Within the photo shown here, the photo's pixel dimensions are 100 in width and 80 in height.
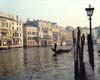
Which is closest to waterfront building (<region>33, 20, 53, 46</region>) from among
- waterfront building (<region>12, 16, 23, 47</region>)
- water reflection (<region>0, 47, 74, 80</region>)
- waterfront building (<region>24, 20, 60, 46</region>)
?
waterfront building (<region>24, 20, 60, 46</region>)

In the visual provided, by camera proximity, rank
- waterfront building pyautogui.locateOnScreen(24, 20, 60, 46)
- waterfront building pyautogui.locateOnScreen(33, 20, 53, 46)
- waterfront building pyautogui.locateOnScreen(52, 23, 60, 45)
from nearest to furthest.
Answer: waterfront building pyautogui.locateOnScreen(24, 20, 60, 46)
waterfront building pyautogui.locateOnScreen(33, 20, 53, 46)
waterfront building pyautogui.locateOnScreen(52, 23, 60, 45)

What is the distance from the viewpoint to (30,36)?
314 ft

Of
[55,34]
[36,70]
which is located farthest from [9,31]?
[36,70]

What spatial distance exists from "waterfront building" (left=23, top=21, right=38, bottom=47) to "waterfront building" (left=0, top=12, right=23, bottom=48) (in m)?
6.17

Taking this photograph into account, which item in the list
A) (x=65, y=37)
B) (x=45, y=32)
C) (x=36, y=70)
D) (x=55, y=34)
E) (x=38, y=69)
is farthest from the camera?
(x=65, y=37)

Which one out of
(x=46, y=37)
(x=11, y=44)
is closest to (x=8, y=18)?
(x=11, y=44)

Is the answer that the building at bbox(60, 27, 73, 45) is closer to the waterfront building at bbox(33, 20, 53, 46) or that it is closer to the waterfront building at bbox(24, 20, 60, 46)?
the waterfront building at bbox(24, 20, 60, 46)

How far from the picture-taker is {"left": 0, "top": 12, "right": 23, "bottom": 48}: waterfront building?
74731mm

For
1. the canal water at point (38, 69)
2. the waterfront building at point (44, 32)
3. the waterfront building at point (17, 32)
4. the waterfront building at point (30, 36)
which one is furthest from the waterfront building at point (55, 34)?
the canal water at point (38, 69)

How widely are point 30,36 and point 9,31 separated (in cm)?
1756

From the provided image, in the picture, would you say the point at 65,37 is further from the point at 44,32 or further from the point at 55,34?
the point at 44,32

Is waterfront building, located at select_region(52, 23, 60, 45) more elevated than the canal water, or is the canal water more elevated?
waterfront building, located at select_region(52, 23, 60, 45)

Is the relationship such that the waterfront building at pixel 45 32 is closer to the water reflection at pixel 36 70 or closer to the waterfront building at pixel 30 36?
the waterfront building at pixel 30 36

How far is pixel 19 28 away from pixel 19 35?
104 inches
